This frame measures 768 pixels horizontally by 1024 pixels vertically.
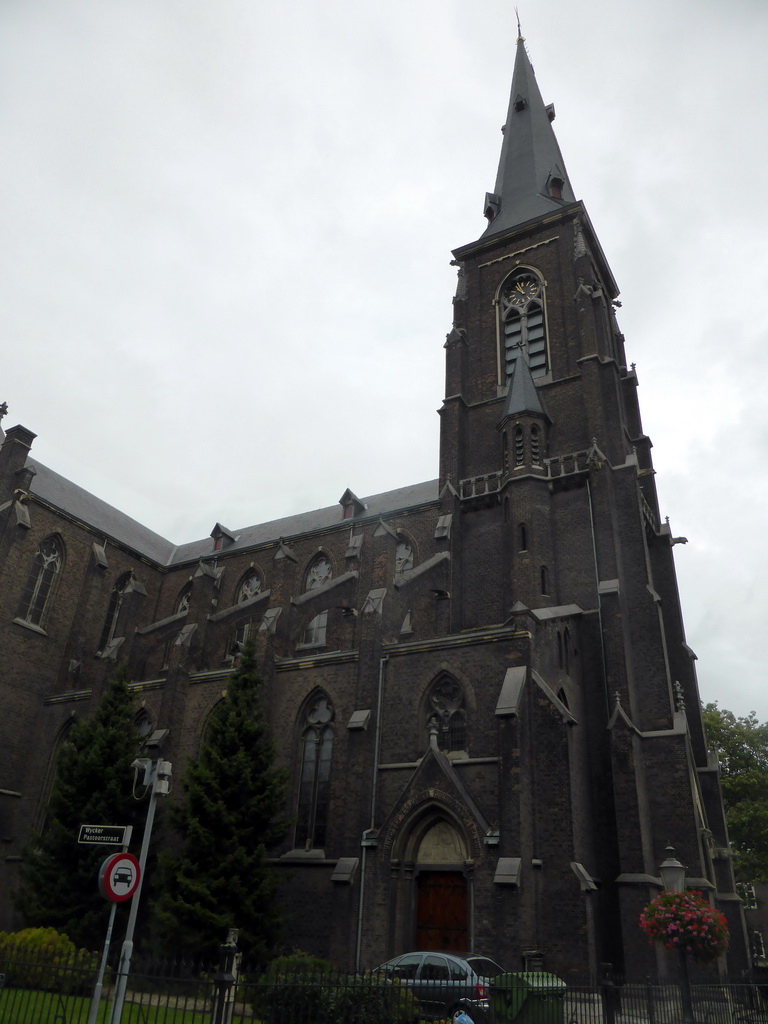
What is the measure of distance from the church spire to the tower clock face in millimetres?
2772

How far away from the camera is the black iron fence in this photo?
992 centimetres

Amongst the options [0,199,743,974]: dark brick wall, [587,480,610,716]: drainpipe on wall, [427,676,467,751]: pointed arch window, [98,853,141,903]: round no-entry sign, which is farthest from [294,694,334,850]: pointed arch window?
[98,853,141,903]: round no-entry sign

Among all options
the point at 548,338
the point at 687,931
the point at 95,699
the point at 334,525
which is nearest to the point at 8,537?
the point at 95,699

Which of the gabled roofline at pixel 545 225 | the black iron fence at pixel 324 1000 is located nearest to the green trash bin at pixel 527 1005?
the black iron fence at pixel 324 1000

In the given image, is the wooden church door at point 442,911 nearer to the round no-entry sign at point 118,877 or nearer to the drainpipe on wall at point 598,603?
the drainpipe on wall at point 598,603

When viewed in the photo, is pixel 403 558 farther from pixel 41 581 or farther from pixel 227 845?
pixel 41 581

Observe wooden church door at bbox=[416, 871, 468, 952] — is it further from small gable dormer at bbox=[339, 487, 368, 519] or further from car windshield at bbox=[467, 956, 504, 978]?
small gable dormer at bbox=[339, 487, 368, 519]

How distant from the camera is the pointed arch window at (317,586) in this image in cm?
3100

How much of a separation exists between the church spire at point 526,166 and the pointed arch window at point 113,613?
22961 millimetres

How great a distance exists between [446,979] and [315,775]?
9949 millimetres

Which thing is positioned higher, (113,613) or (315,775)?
(113,613)

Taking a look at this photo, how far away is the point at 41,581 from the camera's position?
31.3m

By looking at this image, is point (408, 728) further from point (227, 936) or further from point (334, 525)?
point (334, 525)

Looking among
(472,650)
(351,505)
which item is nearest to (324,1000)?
(472,650)
